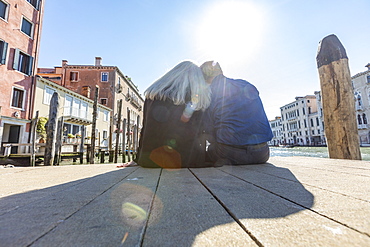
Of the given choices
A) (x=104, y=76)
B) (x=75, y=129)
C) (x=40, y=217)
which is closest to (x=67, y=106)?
(x=75, y=129)

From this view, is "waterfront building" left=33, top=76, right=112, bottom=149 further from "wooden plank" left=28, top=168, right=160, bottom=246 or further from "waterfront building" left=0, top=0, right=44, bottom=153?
"wooden plank" left=28, top=168, right=160, bottom=246

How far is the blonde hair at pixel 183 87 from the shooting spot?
1.94 metres

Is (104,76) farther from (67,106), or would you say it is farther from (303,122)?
(303,122)

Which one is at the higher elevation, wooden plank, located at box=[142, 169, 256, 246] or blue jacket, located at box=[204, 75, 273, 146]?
blue jacket, located at box=[204, 75, 273, 146]

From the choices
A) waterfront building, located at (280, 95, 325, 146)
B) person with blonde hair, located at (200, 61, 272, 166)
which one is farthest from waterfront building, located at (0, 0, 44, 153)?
waterfront building, located at (280, 95, 325, 146)

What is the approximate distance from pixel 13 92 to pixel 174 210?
12.9 m

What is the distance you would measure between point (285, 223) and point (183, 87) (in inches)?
63.3

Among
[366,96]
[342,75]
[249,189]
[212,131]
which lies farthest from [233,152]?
[366,96]

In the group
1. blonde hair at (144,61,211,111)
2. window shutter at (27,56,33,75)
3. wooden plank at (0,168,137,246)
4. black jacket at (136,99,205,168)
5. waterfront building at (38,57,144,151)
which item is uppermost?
waterfront building at (38,57,144,151)

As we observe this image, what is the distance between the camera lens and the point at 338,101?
2699 millimetres

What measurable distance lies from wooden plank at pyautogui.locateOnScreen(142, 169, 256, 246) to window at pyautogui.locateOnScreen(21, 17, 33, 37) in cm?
1480

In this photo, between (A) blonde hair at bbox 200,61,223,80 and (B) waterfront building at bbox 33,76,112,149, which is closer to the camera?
(A) blonde hair at bbox 200,61,223,80

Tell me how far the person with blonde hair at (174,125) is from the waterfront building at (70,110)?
1081cm

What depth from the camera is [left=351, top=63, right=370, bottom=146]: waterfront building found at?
2303cm
